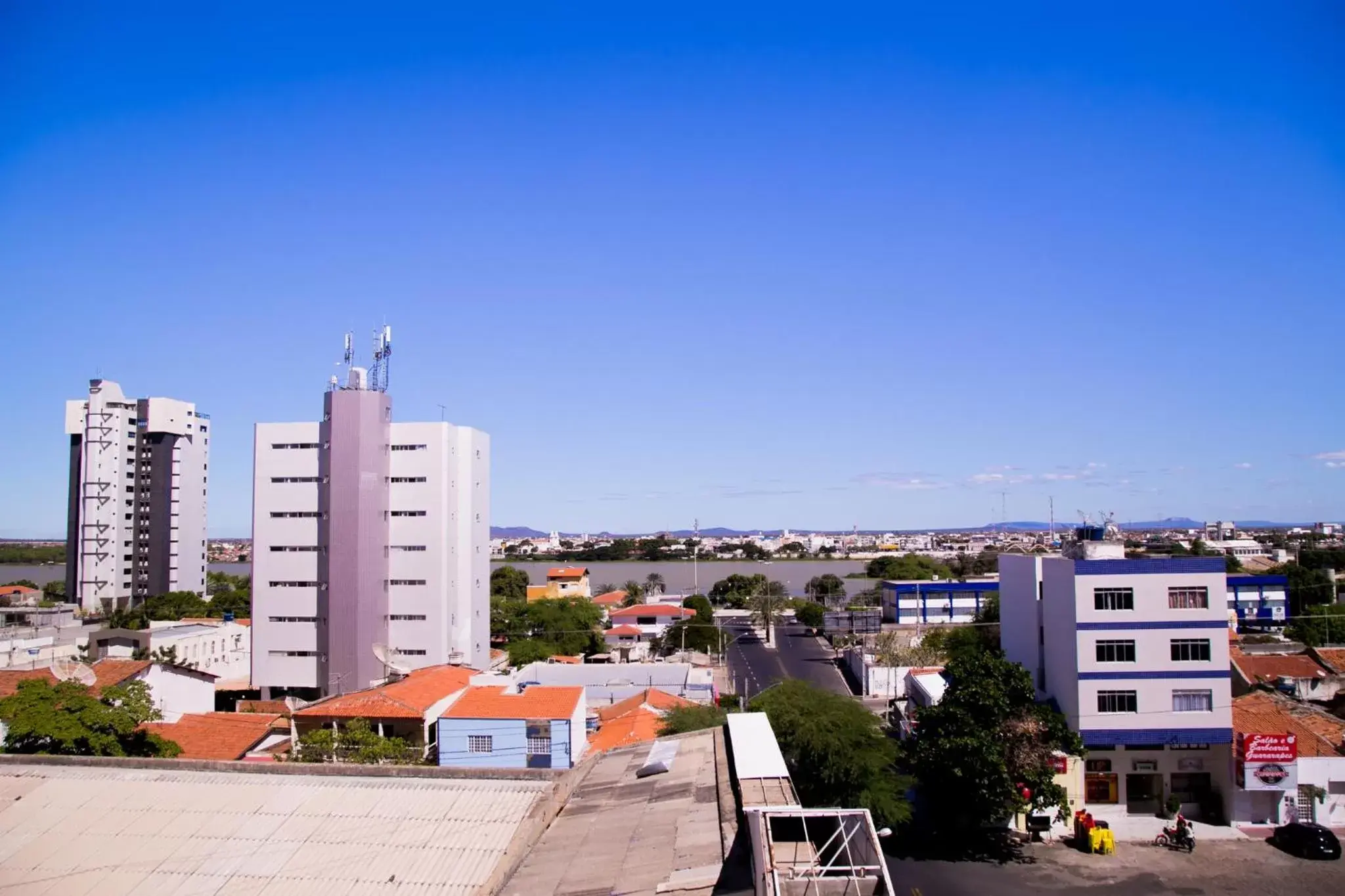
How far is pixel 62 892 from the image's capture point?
9258 millimetres

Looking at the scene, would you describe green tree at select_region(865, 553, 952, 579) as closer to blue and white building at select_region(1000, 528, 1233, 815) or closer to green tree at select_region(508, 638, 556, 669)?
green tree at select_region(508, 638, 556, 669)

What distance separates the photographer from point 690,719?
75.8ft

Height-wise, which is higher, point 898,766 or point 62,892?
point 62,892

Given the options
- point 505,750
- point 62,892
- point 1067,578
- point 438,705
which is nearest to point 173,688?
point 438,705

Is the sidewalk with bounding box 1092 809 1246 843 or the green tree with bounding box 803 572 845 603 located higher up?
the sidewalk with bounding box 1092 809 1246 843

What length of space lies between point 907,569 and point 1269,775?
76.2 meters

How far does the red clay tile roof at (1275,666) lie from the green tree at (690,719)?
17.9 metres

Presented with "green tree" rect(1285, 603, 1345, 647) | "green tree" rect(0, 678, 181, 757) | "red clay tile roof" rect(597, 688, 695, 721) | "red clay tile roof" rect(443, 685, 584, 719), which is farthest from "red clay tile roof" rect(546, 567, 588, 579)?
"green tree" rect(0, 678, 181, 757)

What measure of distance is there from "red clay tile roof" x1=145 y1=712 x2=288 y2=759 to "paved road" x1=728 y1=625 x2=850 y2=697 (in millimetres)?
19679

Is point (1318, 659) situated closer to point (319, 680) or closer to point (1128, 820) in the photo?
point (1128, 820)

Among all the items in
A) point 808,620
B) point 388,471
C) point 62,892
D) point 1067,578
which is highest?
point 388,471

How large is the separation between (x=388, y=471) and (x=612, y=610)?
30.8 meters

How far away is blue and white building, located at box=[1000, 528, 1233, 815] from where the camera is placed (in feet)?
68.1

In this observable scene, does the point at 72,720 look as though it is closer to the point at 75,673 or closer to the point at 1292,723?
the point at 75,673
